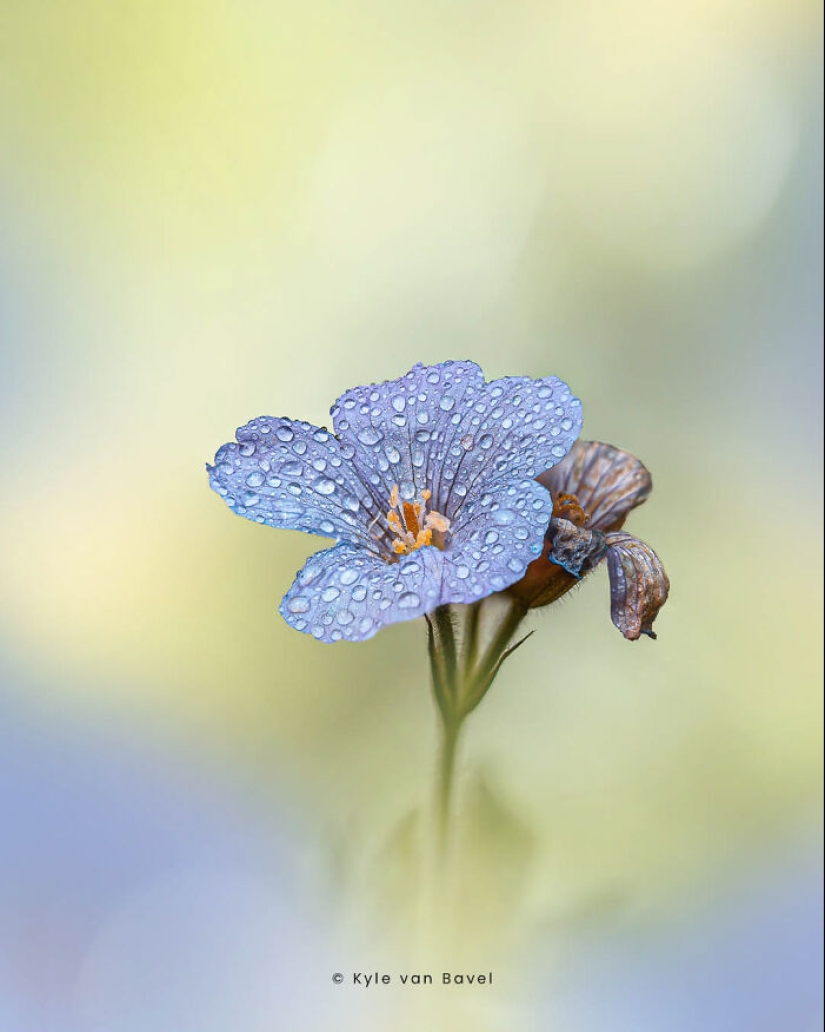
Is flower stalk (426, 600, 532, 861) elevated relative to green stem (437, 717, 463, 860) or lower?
elevated

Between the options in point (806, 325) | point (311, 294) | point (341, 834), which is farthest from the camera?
point (806, 325)

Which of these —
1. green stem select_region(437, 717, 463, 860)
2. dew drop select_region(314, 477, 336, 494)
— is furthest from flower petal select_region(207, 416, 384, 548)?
green stem select_region(437, 717, 463, 860)

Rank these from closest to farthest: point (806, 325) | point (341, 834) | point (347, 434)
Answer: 1. point (347, 434)
2. point (341, 834)
3. point (806, 325)

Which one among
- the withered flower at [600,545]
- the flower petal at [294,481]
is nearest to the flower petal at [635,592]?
the withered flower at [600,545]

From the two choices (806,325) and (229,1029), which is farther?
(806,325)

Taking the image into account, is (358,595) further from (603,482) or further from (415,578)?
(603,482)

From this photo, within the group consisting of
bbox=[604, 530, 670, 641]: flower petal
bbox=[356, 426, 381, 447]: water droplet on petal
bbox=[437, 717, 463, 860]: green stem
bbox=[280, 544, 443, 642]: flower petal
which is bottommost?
bbox=[437, 717, 463, 860]: green stem

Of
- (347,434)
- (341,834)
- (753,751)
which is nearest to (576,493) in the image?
(347,434)

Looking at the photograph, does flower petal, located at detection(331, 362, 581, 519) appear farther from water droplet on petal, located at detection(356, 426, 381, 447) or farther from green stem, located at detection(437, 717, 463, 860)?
green stem, located at detection(437, 717, 463, 860)

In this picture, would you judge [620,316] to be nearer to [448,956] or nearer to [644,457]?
[644,457]
